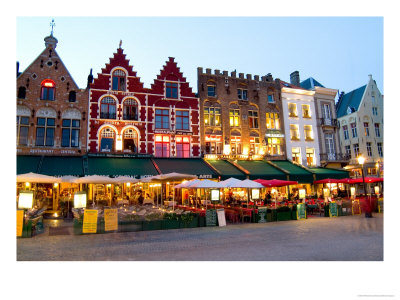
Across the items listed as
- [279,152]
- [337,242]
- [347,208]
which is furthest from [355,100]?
[337,242]

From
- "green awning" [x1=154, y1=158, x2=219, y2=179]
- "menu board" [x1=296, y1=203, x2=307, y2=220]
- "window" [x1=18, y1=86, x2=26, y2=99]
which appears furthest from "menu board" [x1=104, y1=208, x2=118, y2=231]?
"window" [x1=18, y1=86, x2=26, y2=99]

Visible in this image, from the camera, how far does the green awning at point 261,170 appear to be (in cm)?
2355

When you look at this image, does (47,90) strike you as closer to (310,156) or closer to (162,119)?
(162,119)

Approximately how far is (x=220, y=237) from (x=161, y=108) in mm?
15823

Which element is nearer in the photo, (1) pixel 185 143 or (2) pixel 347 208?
(2) pixel 347 208

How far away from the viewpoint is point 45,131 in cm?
2191

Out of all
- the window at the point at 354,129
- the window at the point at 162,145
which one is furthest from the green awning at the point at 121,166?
the window at the point at 354,129

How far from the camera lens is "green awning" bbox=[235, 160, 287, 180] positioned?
77.3 feet

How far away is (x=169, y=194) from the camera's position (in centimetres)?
2405

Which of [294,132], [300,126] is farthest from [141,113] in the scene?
[300,126]

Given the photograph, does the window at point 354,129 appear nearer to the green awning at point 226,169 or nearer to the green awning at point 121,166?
the green awning at point 226,169
